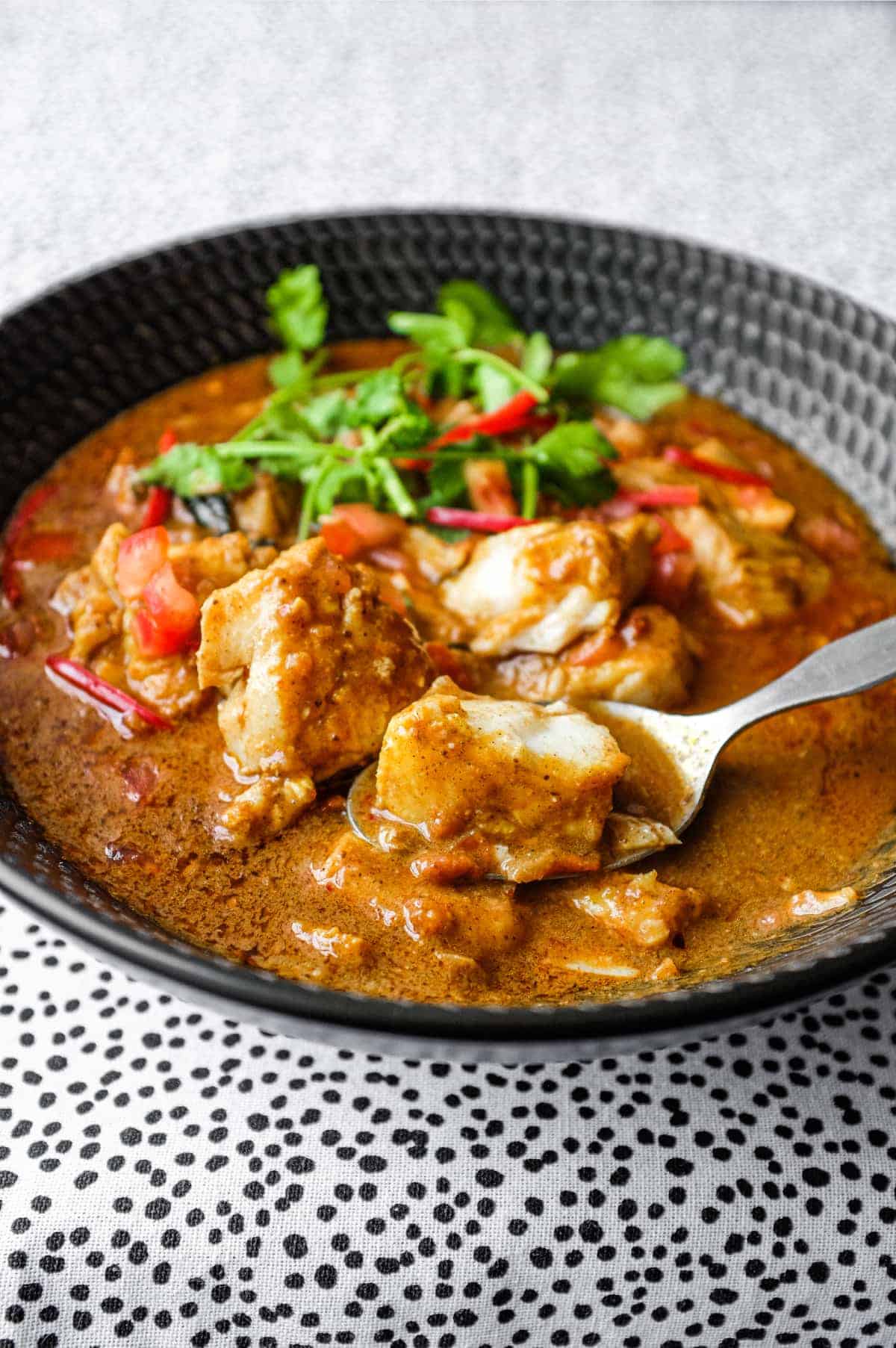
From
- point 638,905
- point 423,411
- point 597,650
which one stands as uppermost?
point 423,411

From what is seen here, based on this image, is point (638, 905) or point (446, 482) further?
point (446, 482)

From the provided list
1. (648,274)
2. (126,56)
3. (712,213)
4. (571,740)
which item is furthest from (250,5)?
(571,740)

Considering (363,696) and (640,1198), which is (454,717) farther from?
(640,1198)

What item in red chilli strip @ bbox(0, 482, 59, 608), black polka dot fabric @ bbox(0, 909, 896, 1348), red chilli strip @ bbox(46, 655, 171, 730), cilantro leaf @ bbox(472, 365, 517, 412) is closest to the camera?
black polka dot fabric @ bbox(0, 909, 896, 1348)

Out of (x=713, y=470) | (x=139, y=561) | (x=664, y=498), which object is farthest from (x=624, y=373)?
(x=139, y=561)

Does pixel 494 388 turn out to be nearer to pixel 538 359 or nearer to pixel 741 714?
pixel 538 359

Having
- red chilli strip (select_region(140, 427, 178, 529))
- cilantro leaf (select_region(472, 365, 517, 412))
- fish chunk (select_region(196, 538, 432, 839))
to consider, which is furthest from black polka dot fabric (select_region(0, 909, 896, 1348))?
cilantro leaf (select_region(472, 365, 517, 412))

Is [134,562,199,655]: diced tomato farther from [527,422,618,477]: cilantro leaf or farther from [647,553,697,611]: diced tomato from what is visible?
[647,553,697,611]: diced tomato
